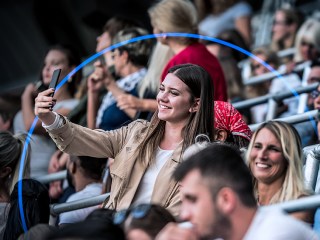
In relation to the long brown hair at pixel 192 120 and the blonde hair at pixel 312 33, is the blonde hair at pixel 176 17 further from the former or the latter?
the blonde hair at pixel 312 33

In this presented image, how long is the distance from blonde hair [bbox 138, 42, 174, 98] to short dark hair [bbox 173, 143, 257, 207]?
2.96 metres

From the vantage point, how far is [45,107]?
5.79 metres

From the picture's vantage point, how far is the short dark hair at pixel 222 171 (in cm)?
461

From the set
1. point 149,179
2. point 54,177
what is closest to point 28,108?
point 54,177

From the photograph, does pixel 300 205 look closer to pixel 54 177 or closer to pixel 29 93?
pixel 54 177

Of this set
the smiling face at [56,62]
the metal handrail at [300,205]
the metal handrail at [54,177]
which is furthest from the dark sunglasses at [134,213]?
the smiling face at [56,62]

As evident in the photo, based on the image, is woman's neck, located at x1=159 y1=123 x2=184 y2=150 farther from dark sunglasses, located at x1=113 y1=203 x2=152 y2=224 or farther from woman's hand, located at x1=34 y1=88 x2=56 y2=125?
dark sunglasses, located at x1=113 y1=203 x2=152 y2=224

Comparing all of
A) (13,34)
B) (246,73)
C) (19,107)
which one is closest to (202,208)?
(19,107)

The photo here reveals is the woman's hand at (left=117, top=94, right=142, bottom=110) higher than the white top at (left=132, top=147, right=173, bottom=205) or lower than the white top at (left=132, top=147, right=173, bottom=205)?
higher

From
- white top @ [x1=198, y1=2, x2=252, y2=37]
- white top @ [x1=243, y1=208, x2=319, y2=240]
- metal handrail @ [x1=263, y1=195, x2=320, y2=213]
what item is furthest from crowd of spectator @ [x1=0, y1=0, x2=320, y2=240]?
white top @ [x1=198, y1=2, x2=252, y2=37]

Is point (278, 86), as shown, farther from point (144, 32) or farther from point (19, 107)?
point (19, 107)

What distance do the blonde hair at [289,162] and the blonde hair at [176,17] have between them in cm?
197

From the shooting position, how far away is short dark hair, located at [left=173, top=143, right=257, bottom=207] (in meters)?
4.61

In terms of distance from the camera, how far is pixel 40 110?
5785 millimetres
